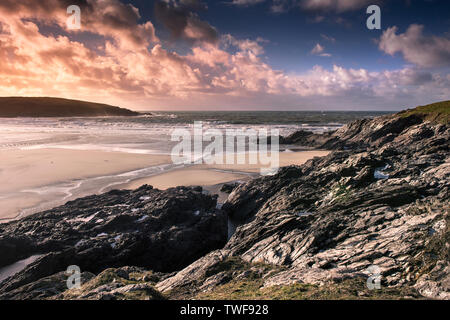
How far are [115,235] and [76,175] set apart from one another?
1665 cm

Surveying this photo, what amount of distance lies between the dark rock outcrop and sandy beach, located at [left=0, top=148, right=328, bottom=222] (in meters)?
4.42

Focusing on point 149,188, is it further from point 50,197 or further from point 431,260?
point 431,260

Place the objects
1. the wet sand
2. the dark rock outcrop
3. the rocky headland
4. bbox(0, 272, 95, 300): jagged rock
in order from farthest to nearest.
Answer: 1. the wet sand
2. the dark rock outcrop
3. bbox(0, 272, 95, 300): jagged rock
4. the rocky headland

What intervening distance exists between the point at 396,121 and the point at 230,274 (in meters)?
46.4

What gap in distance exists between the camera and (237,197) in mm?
20578

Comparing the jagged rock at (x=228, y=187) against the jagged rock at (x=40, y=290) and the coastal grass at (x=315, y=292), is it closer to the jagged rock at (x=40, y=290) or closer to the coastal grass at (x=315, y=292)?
the jagged rock at (x=40, y=290)

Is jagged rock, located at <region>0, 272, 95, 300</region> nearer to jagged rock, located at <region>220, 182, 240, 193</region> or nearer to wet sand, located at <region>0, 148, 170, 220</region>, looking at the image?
wet sand, located at <region>0, 148, 170, 220</region>

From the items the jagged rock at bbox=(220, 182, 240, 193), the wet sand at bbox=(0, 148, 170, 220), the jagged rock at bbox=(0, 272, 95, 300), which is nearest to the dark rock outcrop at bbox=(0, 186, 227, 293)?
the jagged rock at bbox=(0, 272, 95, 300)

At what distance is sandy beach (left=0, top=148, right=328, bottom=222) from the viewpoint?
71.9 feet

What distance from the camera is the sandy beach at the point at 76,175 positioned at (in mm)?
21922

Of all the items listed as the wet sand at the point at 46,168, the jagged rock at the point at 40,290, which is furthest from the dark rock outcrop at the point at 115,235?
the wet sand at the point at 46,168

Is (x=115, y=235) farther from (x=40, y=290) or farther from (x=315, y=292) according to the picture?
(x=315, y=292)

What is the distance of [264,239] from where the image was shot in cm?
1270

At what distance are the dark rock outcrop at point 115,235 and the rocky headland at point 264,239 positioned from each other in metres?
0.06
